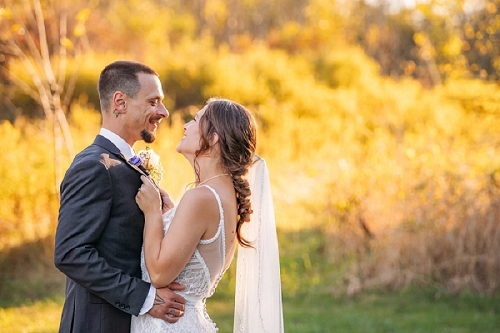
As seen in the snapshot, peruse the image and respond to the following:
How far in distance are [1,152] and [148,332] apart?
666 centimetres

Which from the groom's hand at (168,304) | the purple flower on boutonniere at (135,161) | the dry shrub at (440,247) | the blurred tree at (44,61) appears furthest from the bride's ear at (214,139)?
the dry shrub at (440,247)

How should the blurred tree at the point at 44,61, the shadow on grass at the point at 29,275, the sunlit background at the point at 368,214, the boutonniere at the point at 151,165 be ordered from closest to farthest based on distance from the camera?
the boutonniere at the point at 151,165 → the sunlit background at the point at 368,214 → the shadow on grass at the point at 29,275 → the blurred tree at the point at 44,61

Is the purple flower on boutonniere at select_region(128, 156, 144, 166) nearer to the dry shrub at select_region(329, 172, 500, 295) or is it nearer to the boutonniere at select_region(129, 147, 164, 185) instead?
the boutonniere at select_region(129, 147, 164, 185)

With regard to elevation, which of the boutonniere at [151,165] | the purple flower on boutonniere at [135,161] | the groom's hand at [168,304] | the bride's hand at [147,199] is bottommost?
the groom's hand at [168,304]

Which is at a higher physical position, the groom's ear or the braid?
the groom's ear

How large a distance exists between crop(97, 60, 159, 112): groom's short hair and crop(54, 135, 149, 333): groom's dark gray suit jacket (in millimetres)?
305

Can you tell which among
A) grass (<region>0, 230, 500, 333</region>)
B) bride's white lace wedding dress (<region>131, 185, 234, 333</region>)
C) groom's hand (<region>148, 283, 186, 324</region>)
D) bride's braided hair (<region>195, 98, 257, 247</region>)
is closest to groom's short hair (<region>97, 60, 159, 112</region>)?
bride's braided hair (<region>195, 98, 257, 247</region>)

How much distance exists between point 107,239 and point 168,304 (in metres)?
0.43

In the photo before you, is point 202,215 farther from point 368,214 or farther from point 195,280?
point 368,214

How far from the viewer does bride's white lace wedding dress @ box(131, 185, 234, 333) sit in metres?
2.92

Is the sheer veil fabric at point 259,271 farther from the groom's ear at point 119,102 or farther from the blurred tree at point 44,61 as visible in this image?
the blurred tree at point 44,61

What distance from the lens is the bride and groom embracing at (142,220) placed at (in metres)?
2.74

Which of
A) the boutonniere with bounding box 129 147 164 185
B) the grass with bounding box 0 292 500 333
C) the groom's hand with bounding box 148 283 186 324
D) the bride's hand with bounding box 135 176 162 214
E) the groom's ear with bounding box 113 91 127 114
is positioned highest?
the groom's ear with bounding box 113 91 127 114

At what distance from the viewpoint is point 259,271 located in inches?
137
